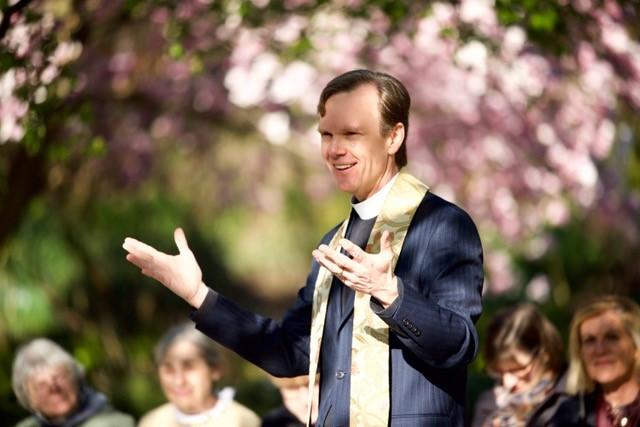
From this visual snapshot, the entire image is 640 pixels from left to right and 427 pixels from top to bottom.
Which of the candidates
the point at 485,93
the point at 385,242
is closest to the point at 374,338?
the point at 385,242

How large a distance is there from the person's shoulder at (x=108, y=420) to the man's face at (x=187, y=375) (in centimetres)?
30

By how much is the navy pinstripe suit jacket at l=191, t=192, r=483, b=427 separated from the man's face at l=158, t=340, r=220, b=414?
2.01 metres

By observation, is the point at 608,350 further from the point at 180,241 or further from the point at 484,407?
the point at 180,241

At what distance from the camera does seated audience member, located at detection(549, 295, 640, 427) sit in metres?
4.51

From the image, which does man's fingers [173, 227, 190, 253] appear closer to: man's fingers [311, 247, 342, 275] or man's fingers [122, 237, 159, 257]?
man's fingers [122, 237, 159, 257]

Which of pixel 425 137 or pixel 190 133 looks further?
pixel 190 133

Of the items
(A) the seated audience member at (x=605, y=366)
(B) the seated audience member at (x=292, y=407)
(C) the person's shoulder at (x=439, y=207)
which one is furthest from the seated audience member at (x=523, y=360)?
(C) the person's shoulder at (x=439, y=207)

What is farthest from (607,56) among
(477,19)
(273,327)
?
(273,327)

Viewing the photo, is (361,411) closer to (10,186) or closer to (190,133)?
(10,186)

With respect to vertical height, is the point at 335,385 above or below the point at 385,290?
below

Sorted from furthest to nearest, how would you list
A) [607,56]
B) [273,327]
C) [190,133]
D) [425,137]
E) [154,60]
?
[190,133] < [425,137] < [154,60] < [607,56] < [273,327]

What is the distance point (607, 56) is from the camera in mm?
7609

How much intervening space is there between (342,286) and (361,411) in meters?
0.34

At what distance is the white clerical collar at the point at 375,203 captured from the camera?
123 inches
